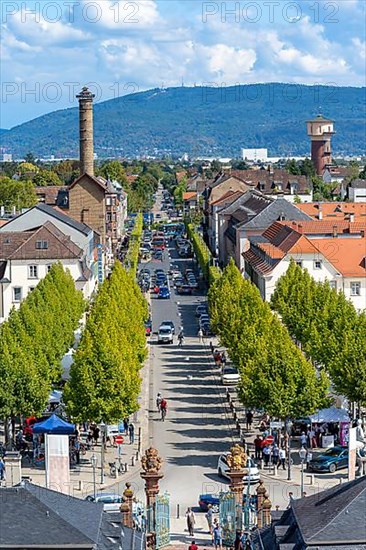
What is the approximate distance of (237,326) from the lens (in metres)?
66.1

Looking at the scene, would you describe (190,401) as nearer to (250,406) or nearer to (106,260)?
(250,406)

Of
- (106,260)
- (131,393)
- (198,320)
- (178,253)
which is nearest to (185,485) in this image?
(131,393)

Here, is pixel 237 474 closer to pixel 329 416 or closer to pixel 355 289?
pixel 329 416

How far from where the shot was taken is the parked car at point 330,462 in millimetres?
46969

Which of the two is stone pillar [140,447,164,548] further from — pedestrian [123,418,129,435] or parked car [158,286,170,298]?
parked car [158,286,170,298]

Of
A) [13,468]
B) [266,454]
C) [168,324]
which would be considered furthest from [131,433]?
[168,324]

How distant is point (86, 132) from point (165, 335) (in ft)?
201

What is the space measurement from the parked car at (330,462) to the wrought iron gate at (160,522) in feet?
42.6

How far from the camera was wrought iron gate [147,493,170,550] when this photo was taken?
110 ft

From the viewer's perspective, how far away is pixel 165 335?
84250 millimetres

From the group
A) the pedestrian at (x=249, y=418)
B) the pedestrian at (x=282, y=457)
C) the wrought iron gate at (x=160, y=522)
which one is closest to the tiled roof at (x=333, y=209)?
the pedestrian at (x=249, y=418)

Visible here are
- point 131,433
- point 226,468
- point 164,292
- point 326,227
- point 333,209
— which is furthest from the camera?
point 333,209

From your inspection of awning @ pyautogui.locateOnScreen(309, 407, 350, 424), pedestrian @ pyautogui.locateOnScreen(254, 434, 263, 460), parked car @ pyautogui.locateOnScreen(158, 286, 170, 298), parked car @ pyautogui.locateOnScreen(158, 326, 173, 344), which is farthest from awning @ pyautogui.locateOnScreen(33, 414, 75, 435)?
parked car @ pyautogui.locateOnScreen(158, 286, 170, 298)

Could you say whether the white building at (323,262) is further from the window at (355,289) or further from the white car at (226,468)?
the white car at (226,468)
